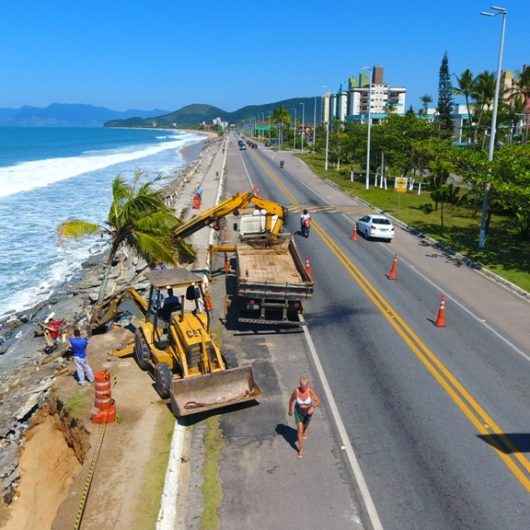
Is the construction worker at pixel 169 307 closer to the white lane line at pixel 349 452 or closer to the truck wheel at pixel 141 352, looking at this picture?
the truck wheel at pixel 141 352

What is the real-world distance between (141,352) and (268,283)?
4.24m

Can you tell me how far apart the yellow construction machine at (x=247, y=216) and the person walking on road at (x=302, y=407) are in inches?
463

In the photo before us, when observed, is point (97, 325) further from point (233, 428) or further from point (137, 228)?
point (233, 428)

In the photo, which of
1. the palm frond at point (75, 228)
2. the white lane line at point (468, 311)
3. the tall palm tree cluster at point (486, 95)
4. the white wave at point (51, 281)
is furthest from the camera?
the tall palm tree cluster at point (486, 95)

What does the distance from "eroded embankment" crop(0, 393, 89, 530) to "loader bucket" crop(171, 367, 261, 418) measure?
2.08 metres

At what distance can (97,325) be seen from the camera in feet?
59.5

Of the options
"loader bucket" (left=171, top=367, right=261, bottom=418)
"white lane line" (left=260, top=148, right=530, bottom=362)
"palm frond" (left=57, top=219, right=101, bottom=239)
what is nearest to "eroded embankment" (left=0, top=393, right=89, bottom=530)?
"loader bucket" (left=171, top=367, right=261, bottom=418)

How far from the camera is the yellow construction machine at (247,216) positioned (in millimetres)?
21453

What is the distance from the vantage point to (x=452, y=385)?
544 inches

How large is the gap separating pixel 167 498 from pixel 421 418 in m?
5.75

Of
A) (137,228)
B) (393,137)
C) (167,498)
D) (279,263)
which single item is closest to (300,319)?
(279,263)

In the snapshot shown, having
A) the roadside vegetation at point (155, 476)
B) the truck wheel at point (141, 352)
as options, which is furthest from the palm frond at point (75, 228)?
the roadside vegetation at point (155, 476)

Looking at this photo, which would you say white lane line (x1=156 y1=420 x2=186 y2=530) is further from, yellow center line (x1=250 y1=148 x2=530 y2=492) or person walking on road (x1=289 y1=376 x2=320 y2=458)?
yellow center line (x1=250 y1=148 x2=530 y2=492)

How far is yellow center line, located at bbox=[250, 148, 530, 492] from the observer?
10703 mm
